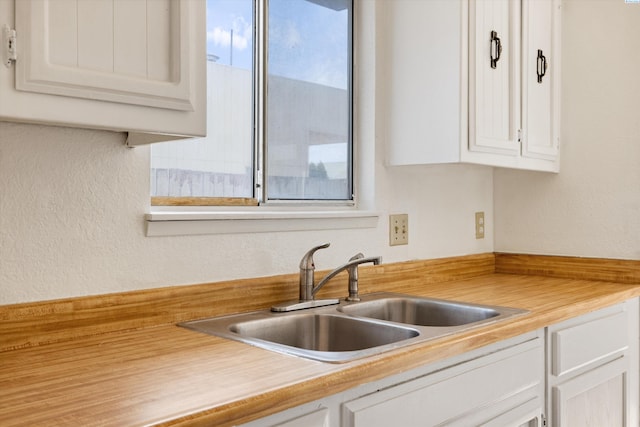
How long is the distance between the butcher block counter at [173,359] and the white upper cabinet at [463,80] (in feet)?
1.68

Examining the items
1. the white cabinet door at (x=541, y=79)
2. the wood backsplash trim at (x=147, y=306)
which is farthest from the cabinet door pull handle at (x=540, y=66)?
the wood backsplash trim at (x=147, y=306)

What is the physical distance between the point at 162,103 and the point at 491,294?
4.40ft

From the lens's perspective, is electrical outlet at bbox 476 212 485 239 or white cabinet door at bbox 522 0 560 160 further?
electrical outlet at bbox 476 212 485 239

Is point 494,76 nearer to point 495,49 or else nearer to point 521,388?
point 495,49

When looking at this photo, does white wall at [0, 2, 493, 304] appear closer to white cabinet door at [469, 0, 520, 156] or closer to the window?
the window

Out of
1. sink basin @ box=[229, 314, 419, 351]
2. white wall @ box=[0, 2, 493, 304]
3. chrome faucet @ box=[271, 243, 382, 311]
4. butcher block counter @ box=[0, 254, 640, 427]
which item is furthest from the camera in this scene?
chrome faucet @ box=[271, 243, 382, 311]

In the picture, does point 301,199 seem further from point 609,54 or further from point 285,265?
point 609,54

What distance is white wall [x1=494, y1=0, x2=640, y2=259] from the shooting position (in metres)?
2.32

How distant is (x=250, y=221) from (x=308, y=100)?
585 mm

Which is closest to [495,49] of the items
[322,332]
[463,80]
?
[463,80]

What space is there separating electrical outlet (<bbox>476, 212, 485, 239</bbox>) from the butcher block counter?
0.61 m

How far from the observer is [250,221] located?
1.69 metres

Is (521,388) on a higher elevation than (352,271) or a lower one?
lower

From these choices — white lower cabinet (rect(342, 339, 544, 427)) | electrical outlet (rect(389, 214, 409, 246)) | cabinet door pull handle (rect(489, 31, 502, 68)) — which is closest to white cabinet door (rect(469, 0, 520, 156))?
cabinet door pull handle (rect(489, 31, 502, 68))
